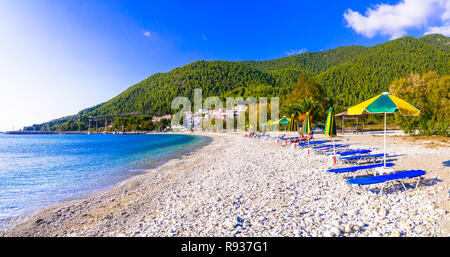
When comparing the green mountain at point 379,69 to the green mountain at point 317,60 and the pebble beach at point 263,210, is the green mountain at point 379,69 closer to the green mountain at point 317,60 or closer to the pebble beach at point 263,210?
the green mountain at point 317,60

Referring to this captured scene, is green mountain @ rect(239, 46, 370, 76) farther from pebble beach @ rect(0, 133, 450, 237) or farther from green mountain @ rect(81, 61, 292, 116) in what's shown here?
pebble beach @ rect(0, 133, 450, 237)

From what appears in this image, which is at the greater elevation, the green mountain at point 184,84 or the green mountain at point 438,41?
the green mountain at point 438,41

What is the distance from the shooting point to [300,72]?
110375 millimetres

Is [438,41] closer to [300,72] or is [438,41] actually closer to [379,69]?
[379,69]

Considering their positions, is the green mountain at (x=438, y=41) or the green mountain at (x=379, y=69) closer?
the green mountain at (x=379, y=69)

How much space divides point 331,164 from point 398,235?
5663 millimetres

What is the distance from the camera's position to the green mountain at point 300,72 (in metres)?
77.3

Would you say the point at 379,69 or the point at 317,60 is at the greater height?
the point at 317,60

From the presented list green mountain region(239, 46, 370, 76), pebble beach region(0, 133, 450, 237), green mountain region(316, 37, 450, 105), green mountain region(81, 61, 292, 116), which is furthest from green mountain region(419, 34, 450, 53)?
pebble beach region(0, 133, 450, 237)

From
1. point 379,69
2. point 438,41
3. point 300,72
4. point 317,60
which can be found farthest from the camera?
point 317,60

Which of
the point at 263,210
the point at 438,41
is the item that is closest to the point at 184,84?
the point at 438,41

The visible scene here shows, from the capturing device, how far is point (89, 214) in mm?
5082

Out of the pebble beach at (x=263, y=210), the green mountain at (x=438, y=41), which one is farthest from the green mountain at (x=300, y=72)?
the pebble beach at (x=263, y=210)

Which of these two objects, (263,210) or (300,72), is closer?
(263,210)
